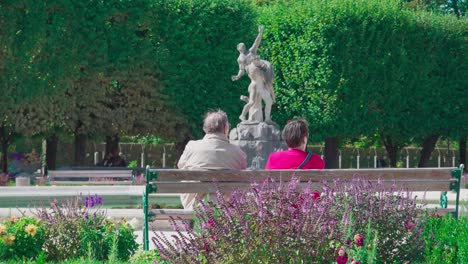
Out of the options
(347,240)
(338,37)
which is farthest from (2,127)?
(347,240)

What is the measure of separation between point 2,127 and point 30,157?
332 inches

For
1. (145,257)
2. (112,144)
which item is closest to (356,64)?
(112,144)

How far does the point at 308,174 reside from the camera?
677 cm

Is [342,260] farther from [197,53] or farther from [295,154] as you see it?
[197,53]

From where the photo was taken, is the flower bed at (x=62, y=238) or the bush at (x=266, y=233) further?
the flower bed at (x=62, y=238)

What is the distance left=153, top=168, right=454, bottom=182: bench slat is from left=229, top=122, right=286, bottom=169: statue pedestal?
44.7 ft

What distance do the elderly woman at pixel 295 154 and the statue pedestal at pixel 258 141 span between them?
45.3ft

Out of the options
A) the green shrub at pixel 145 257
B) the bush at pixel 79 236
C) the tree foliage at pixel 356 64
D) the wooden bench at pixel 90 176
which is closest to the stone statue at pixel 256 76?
the wooden bench at pixel 90 176

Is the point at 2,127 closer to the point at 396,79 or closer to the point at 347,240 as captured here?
the point at 396,79

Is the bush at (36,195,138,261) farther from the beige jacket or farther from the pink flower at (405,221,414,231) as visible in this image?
the pink flower at (405,221,414,231)

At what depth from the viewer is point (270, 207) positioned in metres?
4.55

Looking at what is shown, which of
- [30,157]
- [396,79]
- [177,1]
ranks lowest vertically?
[30,157]

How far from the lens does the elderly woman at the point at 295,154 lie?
22.7 ft

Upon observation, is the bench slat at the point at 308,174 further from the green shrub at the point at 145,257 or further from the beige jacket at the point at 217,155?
the green shrub at the point at 145,257
